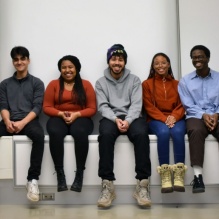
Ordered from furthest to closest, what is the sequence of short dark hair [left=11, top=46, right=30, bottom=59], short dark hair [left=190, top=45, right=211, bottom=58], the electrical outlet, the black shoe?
1. short dark hair [left=11, top=46, right=30, bottom=59]
2. short dark hair [left=190, top=45, right=211, bottom=58]
3. the electrical outlet
4. the black shoe

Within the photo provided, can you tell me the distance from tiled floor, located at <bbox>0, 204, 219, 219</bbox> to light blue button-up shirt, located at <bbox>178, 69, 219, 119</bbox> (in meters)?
0.74

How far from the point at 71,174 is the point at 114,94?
773mm

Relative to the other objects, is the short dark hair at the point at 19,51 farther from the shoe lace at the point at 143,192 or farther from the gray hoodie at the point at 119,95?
the shoe lace at the point at 143,192

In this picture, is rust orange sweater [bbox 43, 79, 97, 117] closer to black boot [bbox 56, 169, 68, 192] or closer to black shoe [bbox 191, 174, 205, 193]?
black boot [bbox 56, 169, 68, 192]

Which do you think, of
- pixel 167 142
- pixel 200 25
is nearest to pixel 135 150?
pixel 167 142

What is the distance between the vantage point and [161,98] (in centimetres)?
311

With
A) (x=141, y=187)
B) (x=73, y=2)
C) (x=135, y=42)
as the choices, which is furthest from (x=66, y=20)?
(x=141, y=187)

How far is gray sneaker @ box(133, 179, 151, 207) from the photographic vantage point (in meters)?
2.57

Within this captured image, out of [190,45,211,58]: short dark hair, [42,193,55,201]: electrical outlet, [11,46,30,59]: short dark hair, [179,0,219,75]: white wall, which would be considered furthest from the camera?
[179,0,219,75]: white wall

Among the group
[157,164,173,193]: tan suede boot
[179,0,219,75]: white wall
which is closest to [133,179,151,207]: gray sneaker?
[157,164,173,193]: tan suede boot

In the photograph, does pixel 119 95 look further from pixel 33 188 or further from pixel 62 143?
pixel 33 188

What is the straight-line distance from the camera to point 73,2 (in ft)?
11.4

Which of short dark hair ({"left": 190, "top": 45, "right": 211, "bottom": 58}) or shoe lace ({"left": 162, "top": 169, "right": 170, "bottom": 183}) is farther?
short dark hair ({"left": 190, "top": 45, "right": 211, "bottom": 58})

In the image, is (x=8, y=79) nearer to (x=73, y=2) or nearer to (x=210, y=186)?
(x=73, y=2)
